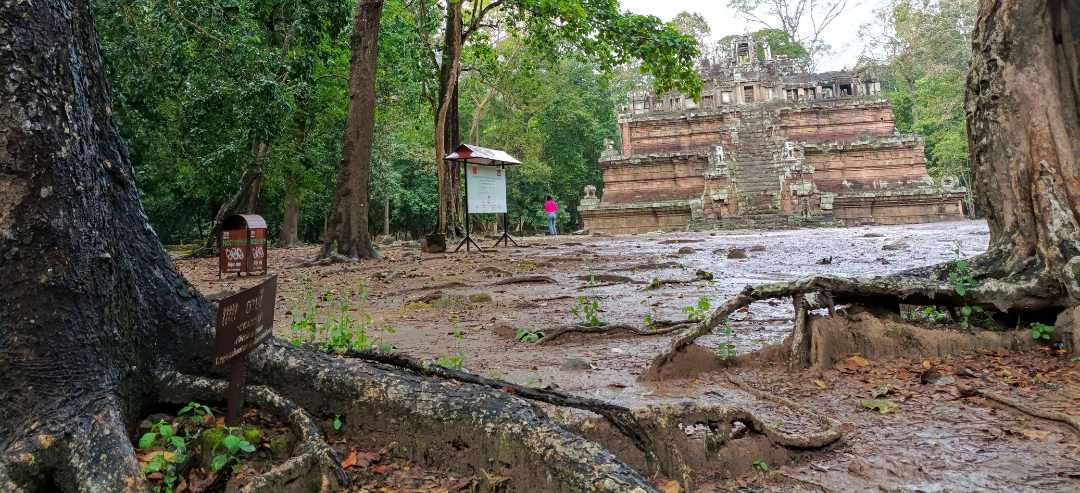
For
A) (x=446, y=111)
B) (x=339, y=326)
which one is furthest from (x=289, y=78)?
(x=339, y=326)

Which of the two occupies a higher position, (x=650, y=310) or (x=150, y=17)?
(x=150, y=17)

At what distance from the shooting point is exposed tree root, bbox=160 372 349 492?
6.79 feet

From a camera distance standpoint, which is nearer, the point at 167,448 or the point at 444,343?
the point at 167,448

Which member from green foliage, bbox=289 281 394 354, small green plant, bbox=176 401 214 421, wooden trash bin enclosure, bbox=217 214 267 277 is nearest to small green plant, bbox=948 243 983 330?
green foliage, bbox=289 281 394 354

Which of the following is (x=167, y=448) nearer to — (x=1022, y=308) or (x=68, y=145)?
(x=68, y=145)

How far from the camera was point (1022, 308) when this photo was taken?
11.9 feet

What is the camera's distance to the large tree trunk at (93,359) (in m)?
1.99

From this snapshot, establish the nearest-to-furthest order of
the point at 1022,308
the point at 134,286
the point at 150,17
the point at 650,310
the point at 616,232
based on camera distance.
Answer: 1. the point at 134,286
2. the point at 1022,308
3. the point at 650,310
4. the point at 150,17
5. the point at 616,232

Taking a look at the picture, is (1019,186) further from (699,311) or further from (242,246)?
(242,246)

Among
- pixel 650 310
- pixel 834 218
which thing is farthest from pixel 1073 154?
pixel 834 218

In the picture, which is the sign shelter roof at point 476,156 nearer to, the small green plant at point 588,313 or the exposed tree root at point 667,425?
the small green plant at point 588,313

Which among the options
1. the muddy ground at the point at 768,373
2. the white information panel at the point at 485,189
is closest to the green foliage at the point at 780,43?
the white information panel at the point at 485,189

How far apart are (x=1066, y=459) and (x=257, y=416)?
9.91 ft

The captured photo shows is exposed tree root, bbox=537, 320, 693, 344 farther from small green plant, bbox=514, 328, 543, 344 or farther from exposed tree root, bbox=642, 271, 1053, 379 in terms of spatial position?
exposed tree root, bbox=642, 271, 1053, 379
